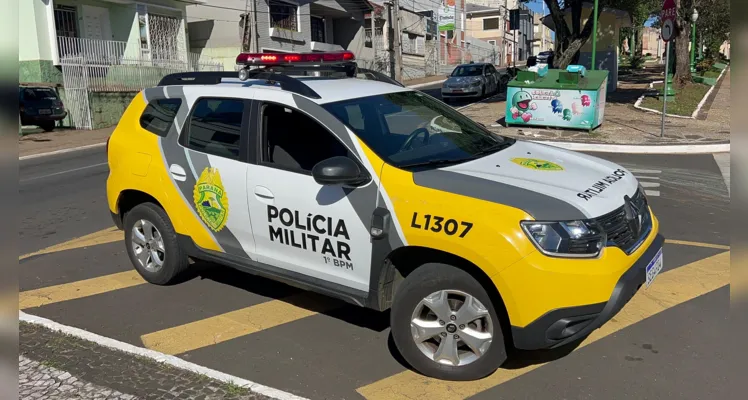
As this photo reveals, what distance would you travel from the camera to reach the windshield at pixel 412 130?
4.07 metres

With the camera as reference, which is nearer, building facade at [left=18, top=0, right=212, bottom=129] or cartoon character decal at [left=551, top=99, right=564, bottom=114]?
cartoon character decal at [left=551, top=99, right=564, bottom=114]

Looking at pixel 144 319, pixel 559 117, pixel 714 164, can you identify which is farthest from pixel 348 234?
pixel 559 117

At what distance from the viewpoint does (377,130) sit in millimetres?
4254

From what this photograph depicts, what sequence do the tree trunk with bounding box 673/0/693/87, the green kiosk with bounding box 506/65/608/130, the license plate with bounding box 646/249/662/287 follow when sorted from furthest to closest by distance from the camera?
the tree trunk with bounding box 673/0/693/87, the green kiosk with bounding box 506/65/608/130, the license plate with bounding box 646/249/662/287

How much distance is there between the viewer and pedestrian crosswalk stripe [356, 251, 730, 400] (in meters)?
3.54

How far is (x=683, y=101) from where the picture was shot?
2047 cm

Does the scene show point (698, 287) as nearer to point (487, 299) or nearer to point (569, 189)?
point (569, 189)

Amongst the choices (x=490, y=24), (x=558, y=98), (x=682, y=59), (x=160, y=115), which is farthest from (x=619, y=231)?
(x=490, y=24)

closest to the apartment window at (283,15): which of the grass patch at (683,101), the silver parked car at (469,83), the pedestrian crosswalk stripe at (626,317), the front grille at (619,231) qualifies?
the silver parked car at (469,83)

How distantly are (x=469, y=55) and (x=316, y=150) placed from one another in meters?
61.1

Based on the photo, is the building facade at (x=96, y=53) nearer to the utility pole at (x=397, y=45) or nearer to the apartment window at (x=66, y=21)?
the apartment window at (x=66, y=21)

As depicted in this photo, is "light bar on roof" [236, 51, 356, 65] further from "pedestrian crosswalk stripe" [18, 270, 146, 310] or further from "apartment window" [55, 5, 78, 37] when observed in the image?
"apartment window" [55, 5, 78, 37]

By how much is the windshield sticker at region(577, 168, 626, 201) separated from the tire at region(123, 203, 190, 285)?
3290mm

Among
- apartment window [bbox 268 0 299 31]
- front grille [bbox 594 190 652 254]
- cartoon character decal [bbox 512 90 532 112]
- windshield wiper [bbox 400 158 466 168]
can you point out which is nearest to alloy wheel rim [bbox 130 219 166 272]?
windshield wiper [bbox 400 158 466 168]
